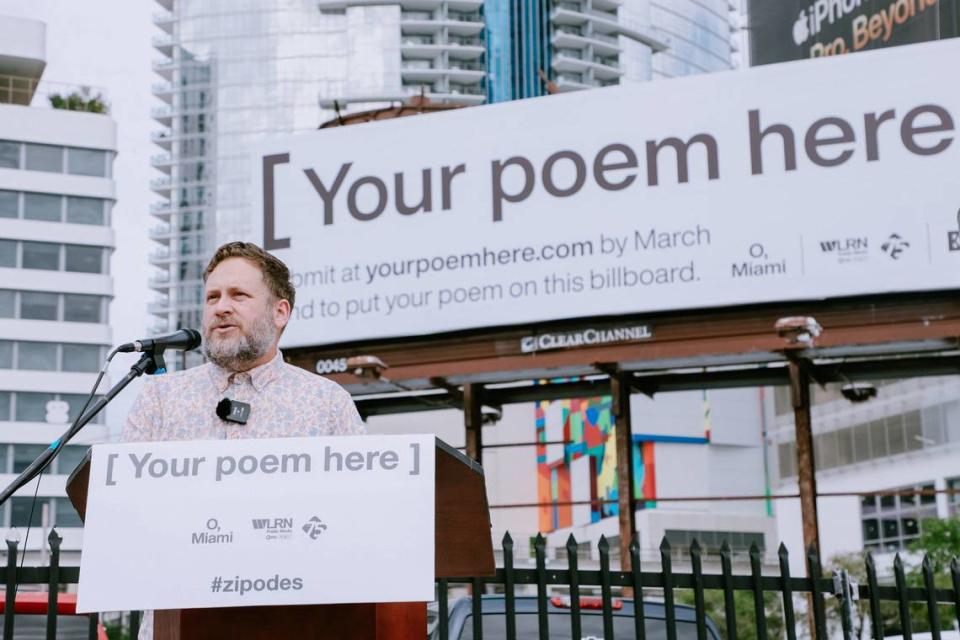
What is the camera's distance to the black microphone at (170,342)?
4945mm

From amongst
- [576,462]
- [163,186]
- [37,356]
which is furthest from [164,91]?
[576,462]

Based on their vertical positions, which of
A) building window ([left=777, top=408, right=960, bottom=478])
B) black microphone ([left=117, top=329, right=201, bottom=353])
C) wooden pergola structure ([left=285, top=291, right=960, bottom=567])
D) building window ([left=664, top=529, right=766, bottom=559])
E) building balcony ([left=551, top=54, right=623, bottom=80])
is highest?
building balcony ([left=551, top=54, right=623, bottom=80])

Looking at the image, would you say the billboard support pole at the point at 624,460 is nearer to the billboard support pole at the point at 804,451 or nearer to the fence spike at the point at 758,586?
the billboard support pole at the point at 804,451

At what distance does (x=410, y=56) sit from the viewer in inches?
4626

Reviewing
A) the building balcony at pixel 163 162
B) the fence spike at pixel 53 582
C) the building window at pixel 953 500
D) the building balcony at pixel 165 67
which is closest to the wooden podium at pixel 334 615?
the fence spike at pixel 53 582

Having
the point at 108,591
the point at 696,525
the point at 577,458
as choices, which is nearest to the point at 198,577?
the point at 108,591

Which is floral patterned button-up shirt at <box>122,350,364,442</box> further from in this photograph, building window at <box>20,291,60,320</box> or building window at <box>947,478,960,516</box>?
building window at <box>20,291,60,320</box>

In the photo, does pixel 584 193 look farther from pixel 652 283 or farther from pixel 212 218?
pixel 212 218

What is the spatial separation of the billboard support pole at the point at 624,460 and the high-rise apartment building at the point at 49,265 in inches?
2590

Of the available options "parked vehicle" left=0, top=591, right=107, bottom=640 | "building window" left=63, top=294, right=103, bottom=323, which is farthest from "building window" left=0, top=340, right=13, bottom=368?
"parked vehicle" left=0, top=591, right=107, bottom=640

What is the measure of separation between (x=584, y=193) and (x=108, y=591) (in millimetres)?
15433

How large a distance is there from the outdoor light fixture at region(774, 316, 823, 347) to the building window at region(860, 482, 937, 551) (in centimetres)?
3493

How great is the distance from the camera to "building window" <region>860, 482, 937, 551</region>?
50.9 metres

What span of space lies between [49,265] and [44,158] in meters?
6.54
